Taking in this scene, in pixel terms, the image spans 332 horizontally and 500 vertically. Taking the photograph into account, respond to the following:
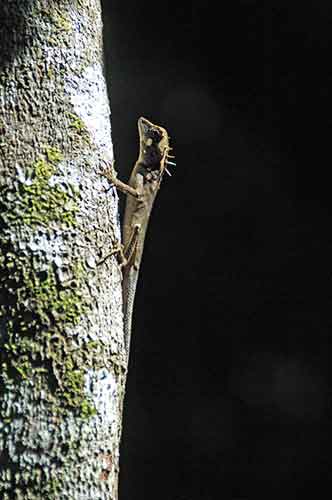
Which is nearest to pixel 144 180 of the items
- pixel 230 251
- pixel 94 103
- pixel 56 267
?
pixel 94 103

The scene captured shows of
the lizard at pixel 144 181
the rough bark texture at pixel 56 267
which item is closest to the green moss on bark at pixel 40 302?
the rough bark texture at pixel 56 267

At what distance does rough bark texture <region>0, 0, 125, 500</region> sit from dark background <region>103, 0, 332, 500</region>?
220cm

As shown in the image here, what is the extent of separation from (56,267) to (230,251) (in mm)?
2518

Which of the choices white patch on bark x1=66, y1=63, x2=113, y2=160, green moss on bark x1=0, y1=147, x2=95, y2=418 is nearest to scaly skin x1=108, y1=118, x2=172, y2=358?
white patch on bark x1=66, y1=63, x2=113, y2=160

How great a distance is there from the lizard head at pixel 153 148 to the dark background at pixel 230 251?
129 centimetres

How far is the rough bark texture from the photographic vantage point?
1.27m

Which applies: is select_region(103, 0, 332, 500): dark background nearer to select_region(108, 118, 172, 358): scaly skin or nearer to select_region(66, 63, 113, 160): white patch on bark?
select_region(108, 118, 172, 358): scaly skin

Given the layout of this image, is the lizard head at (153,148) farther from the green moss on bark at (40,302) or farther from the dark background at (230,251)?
the dark background at (230,251)

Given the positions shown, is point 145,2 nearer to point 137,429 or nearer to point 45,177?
point 137,429

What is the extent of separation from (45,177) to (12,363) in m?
0.34

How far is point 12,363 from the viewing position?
129 centimetres

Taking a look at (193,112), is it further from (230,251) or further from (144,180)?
(144,180)

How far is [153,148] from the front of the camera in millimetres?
2516

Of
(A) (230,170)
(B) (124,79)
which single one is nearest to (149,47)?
(B) (124,79)
